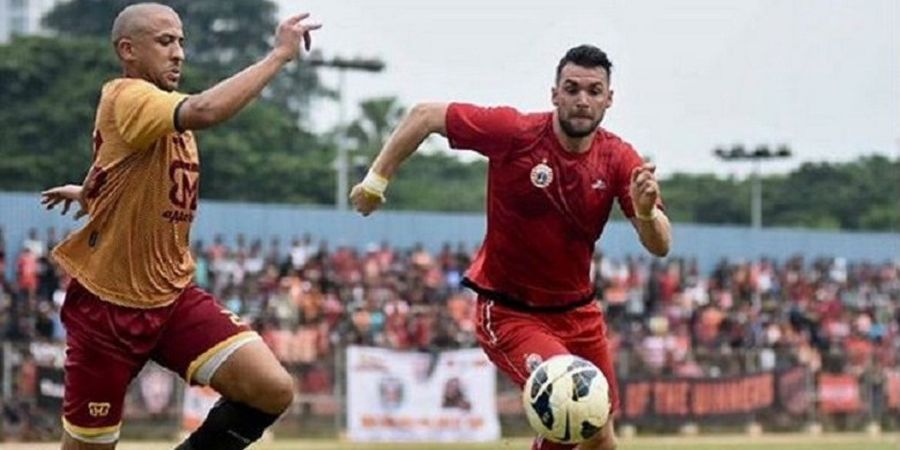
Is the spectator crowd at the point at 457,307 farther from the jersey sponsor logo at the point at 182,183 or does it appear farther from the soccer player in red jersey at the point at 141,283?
the jersey sponsor logo at the point at 182,183

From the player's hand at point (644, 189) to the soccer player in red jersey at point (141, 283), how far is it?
2.20 m

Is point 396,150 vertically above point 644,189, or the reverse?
point 396,150

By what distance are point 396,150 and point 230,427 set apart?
6.47 feet

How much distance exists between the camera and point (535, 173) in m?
11.9

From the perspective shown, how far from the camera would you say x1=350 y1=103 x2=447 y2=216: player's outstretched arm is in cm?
1180

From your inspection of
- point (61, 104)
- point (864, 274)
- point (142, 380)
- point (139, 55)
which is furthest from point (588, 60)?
point (61, 104)

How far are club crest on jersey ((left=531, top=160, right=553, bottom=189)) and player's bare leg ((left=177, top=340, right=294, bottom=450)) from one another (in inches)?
79.1

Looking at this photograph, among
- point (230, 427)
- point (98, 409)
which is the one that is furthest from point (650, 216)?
point (98, 409)

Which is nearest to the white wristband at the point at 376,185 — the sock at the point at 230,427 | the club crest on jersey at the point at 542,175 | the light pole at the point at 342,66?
the club crest on jersey at the point at 542,175

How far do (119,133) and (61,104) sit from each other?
1858 inches

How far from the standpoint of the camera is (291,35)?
32.6 feet

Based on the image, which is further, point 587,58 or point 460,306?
point 460,306

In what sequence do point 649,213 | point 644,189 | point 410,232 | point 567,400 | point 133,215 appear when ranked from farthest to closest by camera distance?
point 410,232
point 649,213
point 567,400
point 644,189
point 133,215

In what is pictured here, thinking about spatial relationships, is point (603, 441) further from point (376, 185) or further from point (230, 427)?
point (230, 427)
